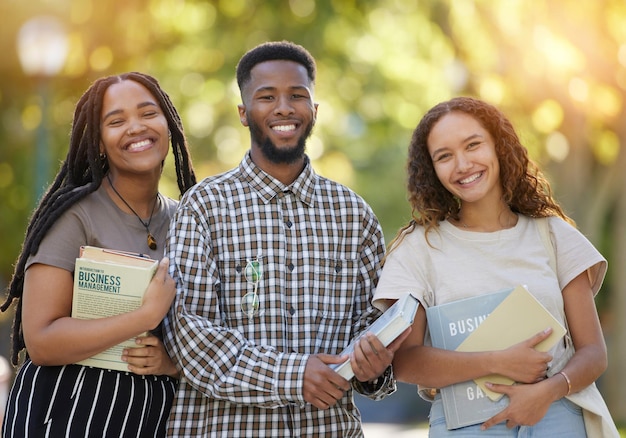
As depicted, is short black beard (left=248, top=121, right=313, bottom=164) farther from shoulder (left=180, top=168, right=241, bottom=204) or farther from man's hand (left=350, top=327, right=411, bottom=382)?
man's hand (left=350, top=327, right=411, bottom=382)

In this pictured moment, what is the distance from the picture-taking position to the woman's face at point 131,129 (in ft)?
14.5

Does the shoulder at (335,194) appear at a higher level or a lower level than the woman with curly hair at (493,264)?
higher

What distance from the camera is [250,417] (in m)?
4.16

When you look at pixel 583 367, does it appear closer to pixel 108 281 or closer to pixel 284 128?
pixel 284 128

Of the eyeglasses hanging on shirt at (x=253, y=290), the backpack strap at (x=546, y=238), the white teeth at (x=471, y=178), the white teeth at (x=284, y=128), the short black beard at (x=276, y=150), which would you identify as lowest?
the eyeglasses hanging on shirt at (x=253, y=290)

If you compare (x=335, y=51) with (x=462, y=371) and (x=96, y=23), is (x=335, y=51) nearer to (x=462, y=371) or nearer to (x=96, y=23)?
(x=96, y=23)

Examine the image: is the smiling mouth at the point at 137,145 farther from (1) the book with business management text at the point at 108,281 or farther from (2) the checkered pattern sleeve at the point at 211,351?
(1) the book with business management text at the point at 108,281

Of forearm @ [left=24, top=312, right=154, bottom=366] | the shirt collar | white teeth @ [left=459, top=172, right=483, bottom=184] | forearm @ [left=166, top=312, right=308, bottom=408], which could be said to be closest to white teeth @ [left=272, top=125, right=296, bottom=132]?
the shirt collar

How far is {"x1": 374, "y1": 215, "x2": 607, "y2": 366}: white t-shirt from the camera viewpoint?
13.2ft

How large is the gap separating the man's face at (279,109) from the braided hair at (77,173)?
0.47 metres

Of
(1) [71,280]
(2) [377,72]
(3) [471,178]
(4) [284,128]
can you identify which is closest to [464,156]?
(3) [471,178]

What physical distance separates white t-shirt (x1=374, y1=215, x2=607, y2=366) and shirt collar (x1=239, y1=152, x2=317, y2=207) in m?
0.53

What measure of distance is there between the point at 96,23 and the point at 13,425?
994 cm

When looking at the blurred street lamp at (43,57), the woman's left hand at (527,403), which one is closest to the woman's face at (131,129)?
the woman's left hand at (527,403)
